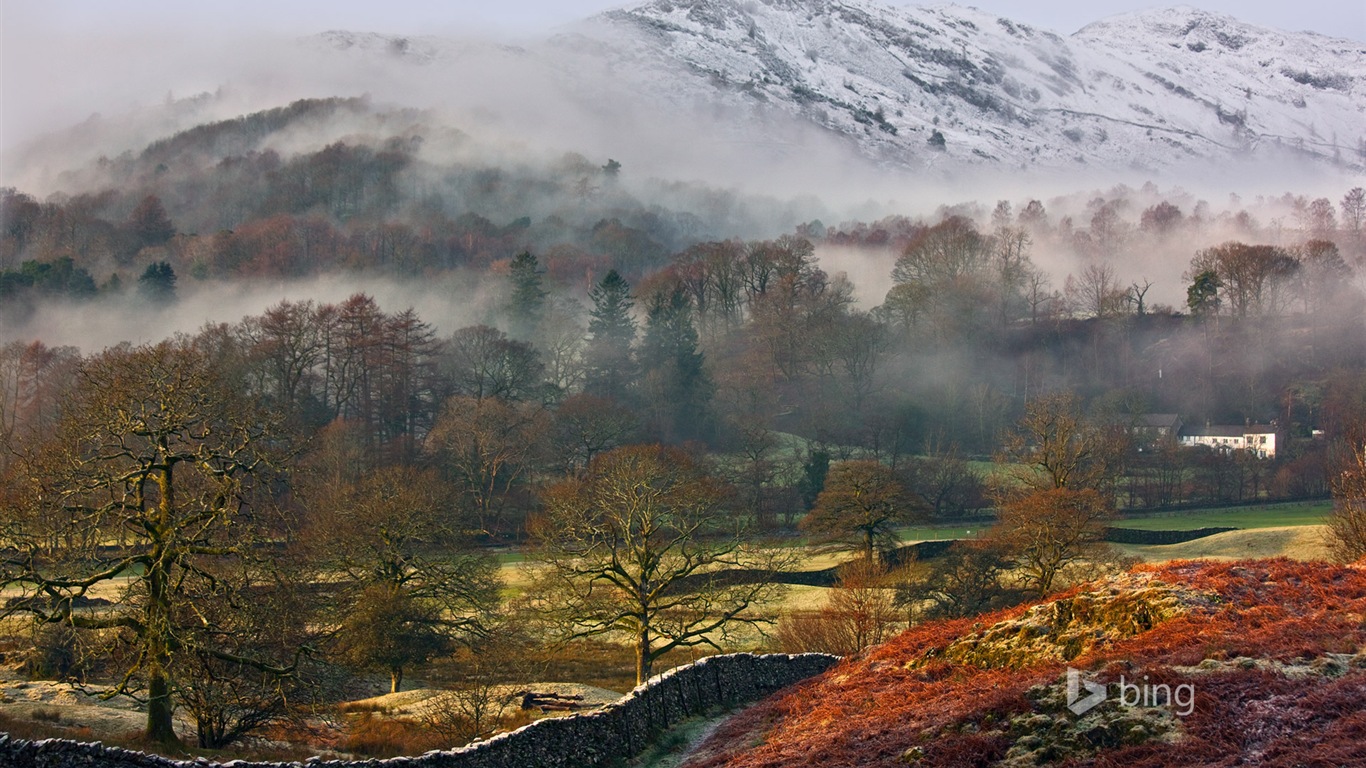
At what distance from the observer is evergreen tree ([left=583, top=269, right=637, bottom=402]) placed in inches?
4023

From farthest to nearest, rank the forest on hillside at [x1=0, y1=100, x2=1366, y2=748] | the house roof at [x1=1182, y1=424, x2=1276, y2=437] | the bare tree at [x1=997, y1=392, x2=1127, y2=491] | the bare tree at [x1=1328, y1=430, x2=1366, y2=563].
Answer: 1. the house roof at [x1=1182, y1=424, x2=1276, y2=437]
2. the bare tree at [x1=997, y1=392, x2=1127, y2=491]
3. the bare tree at [x1=1328, y1=430, x2=1366, y2=563]
4. the forest on hillside at [x1=0, y1=100, x2=1366, y2=748]

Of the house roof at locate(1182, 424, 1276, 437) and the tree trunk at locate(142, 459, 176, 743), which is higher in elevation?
the house roof at locate(1182, 424, 1276, 437)

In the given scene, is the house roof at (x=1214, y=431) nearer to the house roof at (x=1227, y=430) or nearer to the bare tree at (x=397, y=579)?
the house roof at (x=1227, y=430)

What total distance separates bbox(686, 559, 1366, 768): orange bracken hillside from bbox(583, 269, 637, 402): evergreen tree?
248 ft

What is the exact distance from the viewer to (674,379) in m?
99.6

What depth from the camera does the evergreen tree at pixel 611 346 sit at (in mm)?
102188

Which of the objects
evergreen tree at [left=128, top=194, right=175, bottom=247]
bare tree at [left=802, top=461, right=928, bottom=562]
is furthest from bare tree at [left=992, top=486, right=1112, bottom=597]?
evergreen tree at [left=128, top=194, right=175, bottom=247]

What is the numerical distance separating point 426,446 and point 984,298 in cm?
6823

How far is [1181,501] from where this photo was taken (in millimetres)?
84000

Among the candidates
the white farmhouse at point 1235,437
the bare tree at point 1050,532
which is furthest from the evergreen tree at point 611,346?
the white farmhouse at point 1235,437

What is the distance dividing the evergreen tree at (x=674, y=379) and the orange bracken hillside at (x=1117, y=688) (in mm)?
70285

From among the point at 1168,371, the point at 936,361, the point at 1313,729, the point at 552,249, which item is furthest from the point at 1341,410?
the point at 552,249

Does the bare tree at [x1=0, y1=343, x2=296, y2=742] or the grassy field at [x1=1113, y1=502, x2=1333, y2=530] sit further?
the grassy field at [x1=1113, y1=502, x2=1333, y2=530]

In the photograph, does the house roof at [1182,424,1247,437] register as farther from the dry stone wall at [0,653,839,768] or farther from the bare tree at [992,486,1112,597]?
the dry stone wall at [0,653,839,768]
